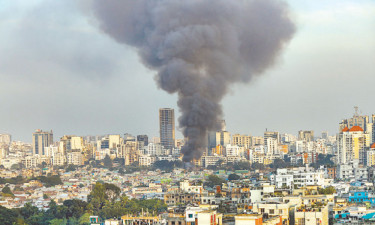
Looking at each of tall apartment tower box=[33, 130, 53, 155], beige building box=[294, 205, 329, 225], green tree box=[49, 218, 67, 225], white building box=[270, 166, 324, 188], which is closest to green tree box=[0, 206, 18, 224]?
green tree box=[49, 218, 67, 225]

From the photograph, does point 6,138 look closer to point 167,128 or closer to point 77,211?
point 167,128

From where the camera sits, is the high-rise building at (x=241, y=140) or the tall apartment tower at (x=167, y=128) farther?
the high-rise building at (x=241, y=140)

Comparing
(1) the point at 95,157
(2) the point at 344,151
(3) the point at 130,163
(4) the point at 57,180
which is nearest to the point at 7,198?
(4) the point at 57,180

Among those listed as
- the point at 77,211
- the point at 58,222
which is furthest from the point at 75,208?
the point at 58,222

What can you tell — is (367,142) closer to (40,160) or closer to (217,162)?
(217,162)

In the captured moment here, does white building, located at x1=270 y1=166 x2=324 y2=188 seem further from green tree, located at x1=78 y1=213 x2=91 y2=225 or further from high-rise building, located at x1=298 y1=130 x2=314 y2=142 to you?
high-rise building, located at x1=298 y1=130 x2=314 y2=142

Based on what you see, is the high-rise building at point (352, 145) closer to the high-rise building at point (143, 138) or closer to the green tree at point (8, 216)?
the green tree at point (8, 216)

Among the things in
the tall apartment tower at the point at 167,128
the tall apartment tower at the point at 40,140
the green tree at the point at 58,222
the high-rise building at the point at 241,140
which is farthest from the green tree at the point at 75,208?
the tall apartment tower at the point at 40,140
